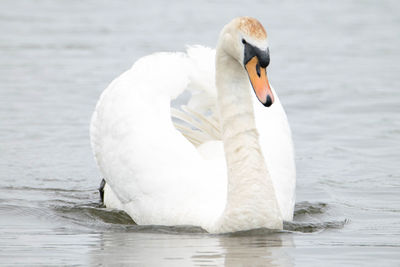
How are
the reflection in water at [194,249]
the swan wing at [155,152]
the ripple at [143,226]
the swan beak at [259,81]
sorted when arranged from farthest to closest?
the swan wing at [155,152] < the ripple at [143,226] < the swan beak at [259,81] < the reflection in water at [194,249]

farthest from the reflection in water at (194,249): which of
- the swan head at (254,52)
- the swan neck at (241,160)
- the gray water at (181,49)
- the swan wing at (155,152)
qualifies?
the swan head at (254,52)

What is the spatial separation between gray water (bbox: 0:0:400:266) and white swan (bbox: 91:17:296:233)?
19 centimetres

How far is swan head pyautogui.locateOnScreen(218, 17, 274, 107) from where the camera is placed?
6969 mm

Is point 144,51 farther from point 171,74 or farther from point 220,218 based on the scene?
point 220,218

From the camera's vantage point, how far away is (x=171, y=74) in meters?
8.82

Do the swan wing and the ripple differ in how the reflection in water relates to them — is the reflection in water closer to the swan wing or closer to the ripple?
the ripple

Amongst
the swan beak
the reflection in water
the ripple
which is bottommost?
the reflection in water

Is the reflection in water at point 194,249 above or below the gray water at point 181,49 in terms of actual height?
below

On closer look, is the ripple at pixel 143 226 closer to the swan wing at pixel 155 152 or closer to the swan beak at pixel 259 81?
the swan wing at pixel 155 152

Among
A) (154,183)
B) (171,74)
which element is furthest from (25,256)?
(171,74)

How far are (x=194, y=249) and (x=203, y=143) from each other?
2.27m

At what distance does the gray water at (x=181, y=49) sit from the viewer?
7.19 meters

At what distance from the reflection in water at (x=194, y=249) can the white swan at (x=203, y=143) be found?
0.15m

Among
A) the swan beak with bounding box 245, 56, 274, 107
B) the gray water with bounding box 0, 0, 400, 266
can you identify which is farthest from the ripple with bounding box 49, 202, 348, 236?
the swan beak with bounding box 245, 56, 274, 107
